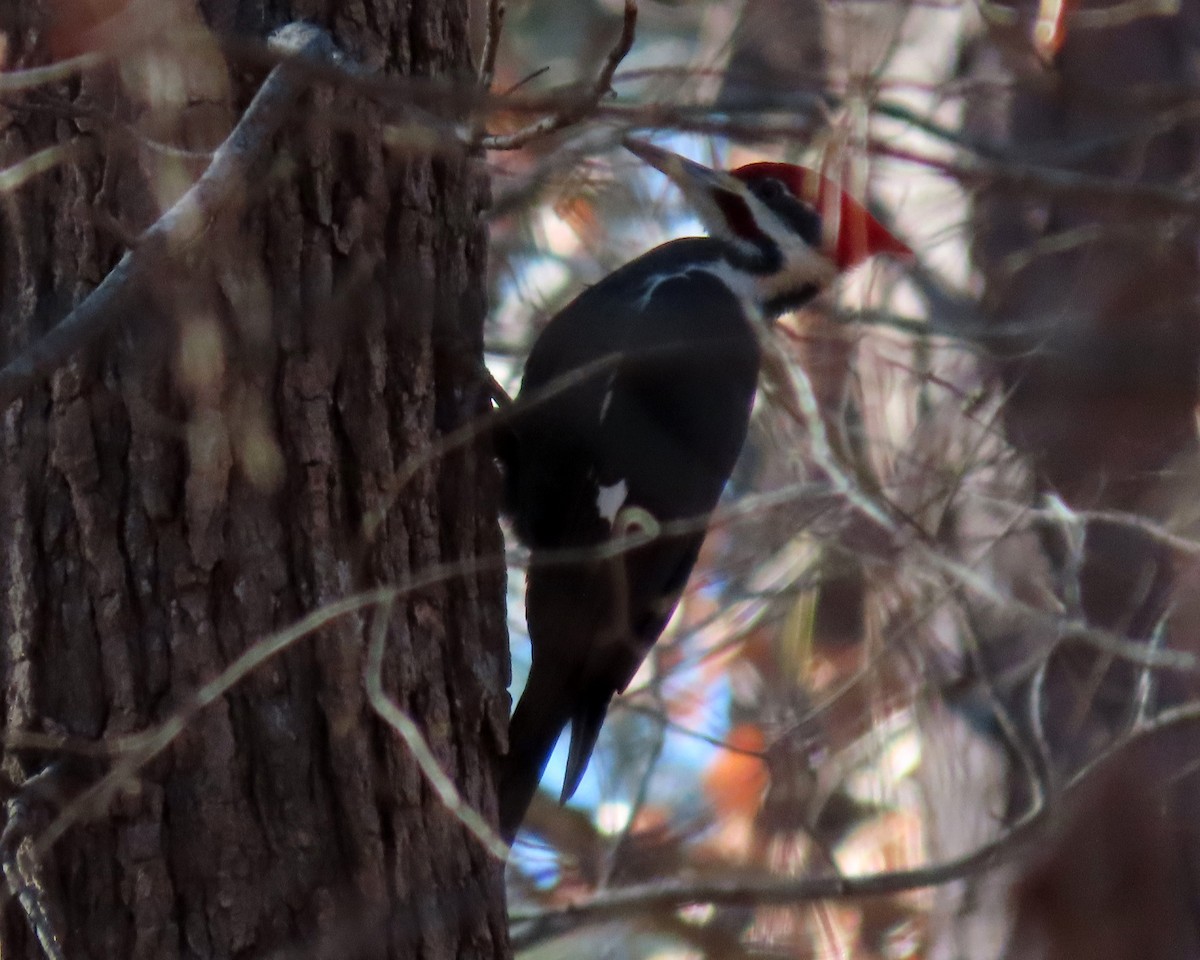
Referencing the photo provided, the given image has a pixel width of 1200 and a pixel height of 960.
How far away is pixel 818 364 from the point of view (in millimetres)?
3223

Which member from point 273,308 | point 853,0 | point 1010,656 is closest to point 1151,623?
point 1010,656

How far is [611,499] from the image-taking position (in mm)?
2709

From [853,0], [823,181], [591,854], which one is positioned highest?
[853,0]

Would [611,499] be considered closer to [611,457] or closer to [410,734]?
[611,457]

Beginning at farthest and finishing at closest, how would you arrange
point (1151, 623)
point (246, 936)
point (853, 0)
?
point (853, 0)
point (1151, 623)
point (246, 936)

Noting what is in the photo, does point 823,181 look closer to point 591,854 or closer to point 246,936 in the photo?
point 591,854

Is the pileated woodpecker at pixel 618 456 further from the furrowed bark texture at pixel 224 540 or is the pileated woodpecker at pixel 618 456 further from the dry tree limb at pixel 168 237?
the dry tree limb at pixel 168 237

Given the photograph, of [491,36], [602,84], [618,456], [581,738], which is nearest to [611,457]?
[618,456]

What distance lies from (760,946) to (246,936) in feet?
5.07

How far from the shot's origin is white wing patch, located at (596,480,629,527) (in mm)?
2697

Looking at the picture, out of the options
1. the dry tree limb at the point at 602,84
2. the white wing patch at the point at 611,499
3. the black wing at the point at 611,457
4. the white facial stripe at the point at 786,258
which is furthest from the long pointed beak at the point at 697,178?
the dry tree limb at the point at 602,84

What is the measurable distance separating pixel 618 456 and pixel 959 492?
0.75 metres

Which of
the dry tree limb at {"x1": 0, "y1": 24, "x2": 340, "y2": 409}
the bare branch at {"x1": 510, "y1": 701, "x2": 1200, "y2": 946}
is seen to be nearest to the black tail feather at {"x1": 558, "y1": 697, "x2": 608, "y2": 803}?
the bare branch at {"x1": 510, "y1": 701, "x2": 1200, "y2": 946}

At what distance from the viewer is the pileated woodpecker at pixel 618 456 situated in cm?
266
